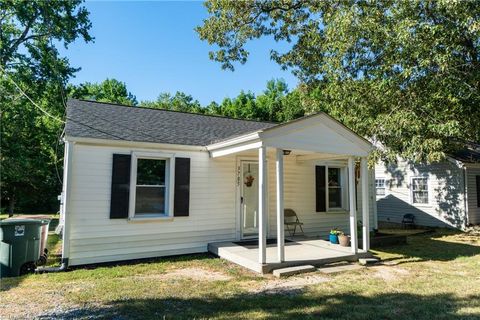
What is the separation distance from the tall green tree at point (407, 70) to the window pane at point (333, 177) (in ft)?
6.02

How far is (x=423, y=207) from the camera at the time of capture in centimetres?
1477

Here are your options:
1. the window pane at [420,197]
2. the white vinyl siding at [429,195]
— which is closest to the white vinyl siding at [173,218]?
the white vinyl siding at [429,195]

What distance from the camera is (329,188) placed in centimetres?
1061

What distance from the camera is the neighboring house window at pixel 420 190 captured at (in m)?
14.9

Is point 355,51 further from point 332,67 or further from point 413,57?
point 413,57

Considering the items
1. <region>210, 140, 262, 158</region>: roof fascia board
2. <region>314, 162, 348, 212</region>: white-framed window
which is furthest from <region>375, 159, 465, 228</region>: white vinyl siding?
<region>210, 140, 262, 158</region>: roof fascia board

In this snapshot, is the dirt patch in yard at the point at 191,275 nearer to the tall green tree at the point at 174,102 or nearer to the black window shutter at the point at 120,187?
the black window shutter at the point at 120,187

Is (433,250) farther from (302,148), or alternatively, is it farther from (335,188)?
(302,148)

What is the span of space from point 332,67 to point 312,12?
3733 millimetres

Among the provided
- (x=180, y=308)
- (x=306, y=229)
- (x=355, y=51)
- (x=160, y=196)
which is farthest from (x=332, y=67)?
(x=180, y=308)

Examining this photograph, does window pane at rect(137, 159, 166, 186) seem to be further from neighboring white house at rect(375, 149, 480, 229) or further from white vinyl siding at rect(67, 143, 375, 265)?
neighboring white house at rect(375, 149, 480, 229)

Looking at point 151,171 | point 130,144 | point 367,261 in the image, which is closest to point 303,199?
point 367,261

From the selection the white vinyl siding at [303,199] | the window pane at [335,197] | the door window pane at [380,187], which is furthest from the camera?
the door window pane at [380,187]

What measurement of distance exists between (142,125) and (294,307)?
613 cm
